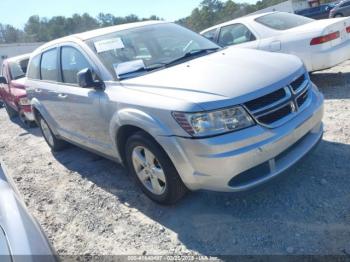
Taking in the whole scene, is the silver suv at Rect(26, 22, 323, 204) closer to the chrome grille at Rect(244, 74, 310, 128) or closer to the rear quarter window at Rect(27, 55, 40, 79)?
the chrome grille at Rect(244, 74, 310, 128)

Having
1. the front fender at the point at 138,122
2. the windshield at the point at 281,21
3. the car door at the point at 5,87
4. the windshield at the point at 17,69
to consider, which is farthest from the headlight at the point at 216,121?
the car door at the point at 5,87

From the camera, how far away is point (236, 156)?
2879 millimetres

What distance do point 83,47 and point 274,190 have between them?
2576mm

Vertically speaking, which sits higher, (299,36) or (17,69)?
(17,69)

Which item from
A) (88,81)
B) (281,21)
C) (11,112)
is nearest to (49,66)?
(88,81)

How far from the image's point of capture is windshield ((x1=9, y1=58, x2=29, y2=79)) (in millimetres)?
9461

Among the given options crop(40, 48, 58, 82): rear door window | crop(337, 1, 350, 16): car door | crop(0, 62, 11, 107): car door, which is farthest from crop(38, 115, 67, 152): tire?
crop(337, 1, 350, 16): car door

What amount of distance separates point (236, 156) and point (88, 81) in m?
1.81

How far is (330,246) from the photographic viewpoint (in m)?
2.70

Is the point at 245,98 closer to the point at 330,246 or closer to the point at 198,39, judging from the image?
the point at 330,246

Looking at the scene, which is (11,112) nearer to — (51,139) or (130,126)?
(51,139)

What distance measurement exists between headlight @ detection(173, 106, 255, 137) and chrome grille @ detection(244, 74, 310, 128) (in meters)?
0.09

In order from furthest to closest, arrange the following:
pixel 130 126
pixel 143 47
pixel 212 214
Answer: pixel 143 47 < pixel 130 126 < pixel 212 214

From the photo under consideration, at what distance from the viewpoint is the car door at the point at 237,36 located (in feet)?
23.1
